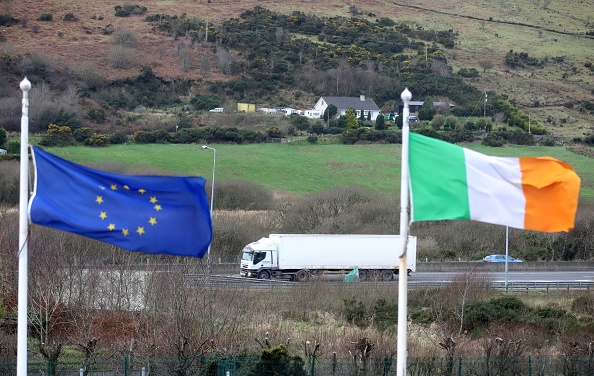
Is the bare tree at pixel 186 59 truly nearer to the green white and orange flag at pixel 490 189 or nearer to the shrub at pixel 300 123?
the shrub at pixel 300 123

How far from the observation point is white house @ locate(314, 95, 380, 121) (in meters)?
118

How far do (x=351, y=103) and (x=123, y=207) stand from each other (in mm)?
107579

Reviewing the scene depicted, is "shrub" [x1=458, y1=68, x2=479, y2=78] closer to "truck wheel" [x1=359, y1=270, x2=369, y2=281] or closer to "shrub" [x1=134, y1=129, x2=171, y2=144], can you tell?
"shrub" [x1=134, y1=129, x2=171, y2=144]

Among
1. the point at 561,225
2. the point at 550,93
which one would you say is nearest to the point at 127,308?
the point at 561,225

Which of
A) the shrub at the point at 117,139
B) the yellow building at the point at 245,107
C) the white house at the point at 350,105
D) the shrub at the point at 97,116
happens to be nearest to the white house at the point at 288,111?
the yellow building at the point at 245,107

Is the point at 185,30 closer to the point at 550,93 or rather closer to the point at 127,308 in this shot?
the point at 550,93

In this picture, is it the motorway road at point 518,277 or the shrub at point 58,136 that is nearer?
the motorway road at point 518,277

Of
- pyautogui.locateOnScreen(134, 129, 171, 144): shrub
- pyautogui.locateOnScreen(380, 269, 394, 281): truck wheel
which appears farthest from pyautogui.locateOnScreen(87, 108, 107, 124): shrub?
pyautogui.locateOnScreen(380, 269, 394, 281): truck wheel

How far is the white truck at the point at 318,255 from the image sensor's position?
166 feet

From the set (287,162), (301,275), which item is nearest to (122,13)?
(287,162)

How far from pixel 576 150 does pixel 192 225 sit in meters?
91.0

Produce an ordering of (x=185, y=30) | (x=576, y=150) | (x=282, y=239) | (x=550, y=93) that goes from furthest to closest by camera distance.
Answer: (x=185, y=30), (x=550, y=93), (x=576, y=150), (x=282, y=239)

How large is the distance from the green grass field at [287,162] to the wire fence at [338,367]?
4704 cm

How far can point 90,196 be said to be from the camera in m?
13.6
